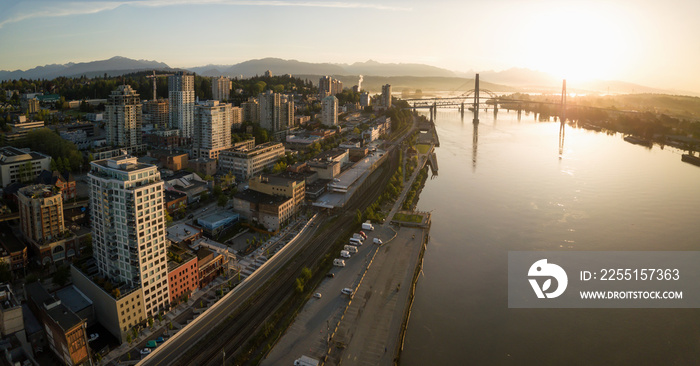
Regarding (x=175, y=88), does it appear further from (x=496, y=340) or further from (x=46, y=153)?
(x=496, y=340)

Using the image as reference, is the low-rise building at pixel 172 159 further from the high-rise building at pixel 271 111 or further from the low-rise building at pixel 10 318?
the low-rise building at pixel 10 318

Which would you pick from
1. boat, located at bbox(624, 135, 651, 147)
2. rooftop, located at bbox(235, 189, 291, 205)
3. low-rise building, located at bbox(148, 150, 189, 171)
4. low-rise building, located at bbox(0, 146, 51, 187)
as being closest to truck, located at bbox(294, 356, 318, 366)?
rooftop, located at bbox(235, 189, 291, 205)

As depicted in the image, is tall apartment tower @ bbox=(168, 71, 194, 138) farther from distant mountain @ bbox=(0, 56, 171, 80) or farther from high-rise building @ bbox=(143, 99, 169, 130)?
distant mountain @ bbox=(0, 56, 171, 80)

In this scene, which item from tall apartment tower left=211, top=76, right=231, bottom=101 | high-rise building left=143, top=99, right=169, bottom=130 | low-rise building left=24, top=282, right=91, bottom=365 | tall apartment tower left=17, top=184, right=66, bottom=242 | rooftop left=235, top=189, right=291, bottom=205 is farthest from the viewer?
tall apartment tower left=211, top=76, right=231, bottom=101

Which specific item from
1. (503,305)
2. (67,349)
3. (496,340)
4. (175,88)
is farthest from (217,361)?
(175,88)

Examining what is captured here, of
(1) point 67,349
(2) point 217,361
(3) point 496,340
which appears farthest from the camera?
(3) point 496,340

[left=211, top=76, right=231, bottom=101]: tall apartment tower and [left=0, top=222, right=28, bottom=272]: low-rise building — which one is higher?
[left=211, top=76, right=231, bottom=101]: tall apartment tower

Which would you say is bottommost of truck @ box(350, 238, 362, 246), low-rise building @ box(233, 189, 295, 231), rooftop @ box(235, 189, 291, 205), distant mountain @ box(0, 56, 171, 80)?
truck @ box(350, 238, 362, 246)

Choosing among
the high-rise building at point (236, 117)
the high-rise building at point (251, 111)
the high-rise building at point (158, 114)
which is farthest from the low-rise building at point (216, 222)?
the high-rise building at point (251, 111)
